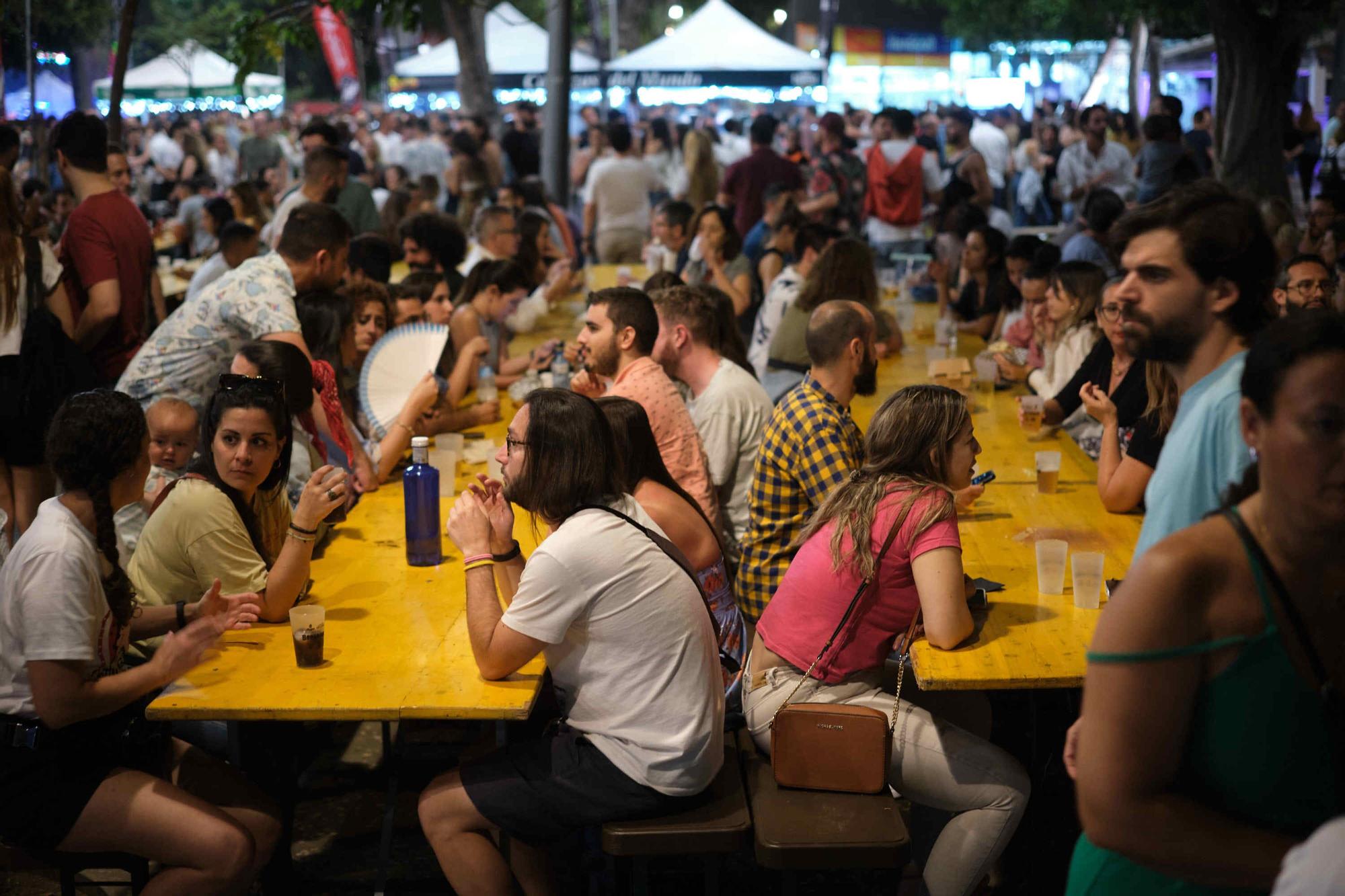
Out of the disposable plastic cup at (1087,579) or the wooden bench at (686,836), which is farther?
the disposable plastic cup at (1087,579)

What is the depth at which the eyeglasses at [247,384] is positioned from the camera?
11.4 feet

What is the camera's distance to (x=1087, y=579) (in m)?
3.39

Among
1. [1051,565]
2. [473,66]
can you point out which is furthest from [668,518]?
[473,66]

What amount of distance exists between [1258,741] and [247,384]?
2.70 metres

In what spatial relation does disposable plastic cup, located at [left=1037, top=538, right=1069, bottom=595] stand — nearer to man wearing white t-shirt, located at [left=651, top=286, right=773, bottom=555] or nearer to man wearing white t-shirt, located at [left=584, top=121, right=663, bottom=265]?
man wearing white t-shirt, located at [left=651, top=286, right=773, bottom=555]

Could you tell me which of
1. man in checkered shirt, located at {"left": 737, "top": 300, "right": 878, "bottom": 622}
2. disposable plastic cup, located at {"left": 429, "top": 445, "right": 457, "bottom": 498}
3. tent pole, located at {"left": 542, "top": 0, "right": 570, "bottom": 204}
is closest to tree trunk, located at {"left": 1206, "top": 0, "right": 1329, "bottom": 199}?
tent pole, located at {"left": 542, "top": 0, "right": 570, "bottom": 204}

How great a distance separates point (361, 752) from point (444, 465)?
1067 millimetres

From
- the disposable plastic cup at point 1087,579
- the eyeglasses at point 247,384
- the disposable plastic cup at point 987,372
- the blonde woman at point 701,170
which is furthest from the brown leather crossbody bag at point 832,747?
the blonde woman at point 701,170

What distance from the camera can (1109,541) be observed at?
156 inches

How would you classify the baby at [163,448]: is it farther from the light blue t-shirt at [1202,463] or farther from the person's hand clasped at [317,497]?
the light blue t-shirt at [1202,463]

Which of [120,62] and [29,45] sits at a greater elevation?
[29,45]

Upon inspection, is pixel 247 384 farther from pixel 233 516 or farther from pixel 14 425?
pixel 14 425

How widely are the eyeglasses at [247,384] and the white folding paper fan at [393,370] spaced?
5.02 ft

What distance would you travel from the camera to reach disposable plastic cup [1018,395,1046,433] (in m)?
5.17
